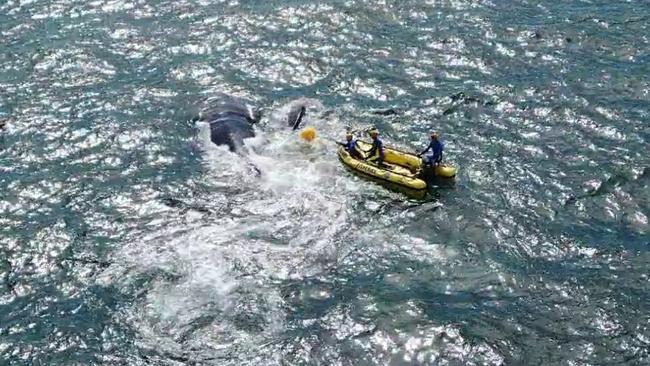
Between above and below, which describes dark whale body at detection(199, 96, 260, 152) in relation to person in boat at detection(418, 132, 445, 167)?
below

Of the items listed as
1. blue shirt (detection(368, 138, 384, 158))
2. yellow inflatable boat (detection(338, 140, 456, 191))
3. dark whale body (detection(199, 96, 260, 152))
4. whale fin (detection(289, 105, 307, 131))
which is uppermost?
blue shirt (detection(368, 138, 384, 158))

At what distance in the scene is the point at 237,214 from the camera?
2012 cm

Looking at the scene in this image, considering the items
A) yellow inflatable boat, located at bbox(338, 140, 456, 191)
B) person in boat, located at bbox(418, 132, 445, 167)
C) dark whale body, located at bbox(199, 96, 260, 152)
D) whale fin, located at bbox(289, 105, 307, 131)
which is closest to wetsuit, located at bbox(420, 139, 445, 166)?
person in boat, located at bbox(418, 132, 445, 167)

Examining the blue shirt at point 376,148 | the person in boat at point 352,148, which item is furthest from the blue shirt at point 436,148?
the person in boat at point 352,148

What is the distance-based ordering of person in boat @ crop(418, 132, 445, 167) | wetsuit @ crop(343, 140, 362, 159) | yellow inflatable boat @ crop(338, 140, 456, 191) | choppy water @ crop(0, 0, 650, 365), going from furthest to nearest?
wetsuit @ crop(343, 140, 362, 159), person in boat @ crop(418, 132, 445, 167), yellow inflatable boat @ crop(338, 140, 456, 191), choppy water @ crop(0, 0, 650, 365)

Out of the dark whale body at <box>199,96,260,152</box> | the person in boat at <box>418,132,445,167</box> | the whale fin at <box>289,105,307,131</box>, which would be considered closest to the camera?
the person in boat at <box>418,132,445,167</box>

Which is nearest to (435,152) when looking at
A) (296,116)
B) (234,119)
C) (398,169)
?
(398,169)

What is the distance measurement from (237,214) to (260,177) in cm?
204

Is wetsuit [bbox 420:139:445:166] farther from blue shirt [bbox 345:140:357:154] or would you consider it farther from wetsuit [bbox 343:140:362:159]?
blue shirt [bbox 345:140:357:154]

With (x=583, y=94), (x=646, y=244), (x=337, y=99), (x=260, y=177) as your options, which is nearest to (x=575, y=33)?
(x=583, y=94)

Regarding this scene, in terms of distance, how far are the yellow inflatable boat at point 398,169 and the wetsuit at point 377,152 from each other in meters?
0.17

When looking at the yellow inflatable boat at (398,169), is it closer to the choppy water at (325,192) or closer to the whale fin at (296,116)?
the choppy water at (325,192)

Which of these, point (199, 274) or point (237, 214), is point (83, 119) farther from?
point (199, 274)

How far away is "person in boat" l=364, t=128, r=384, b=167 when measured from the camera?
22.0 metres
